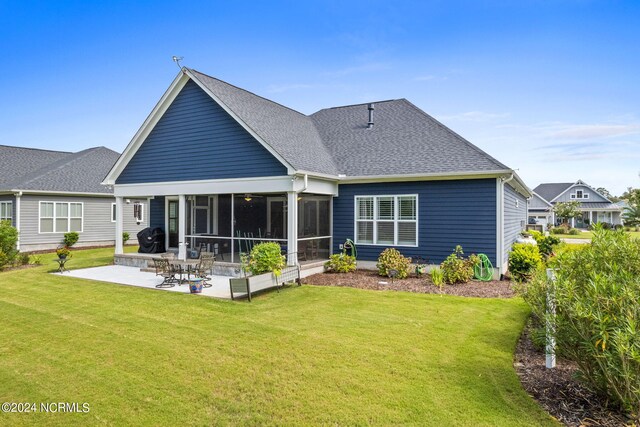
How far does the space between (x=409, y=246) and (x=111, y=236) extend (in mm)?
19906

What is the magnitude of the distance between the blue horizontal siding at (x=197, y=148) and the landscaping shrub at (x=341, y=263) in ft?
12.0

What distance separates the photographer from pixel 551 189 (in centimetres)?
5591

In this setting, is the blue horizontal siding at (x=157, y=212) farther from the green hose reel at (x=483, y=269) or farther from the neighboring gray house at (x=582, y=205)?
the neighboring gray house at (x=582, y=205)

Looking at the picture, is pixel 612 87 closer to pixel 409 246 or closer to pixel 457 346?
pixel 409 246

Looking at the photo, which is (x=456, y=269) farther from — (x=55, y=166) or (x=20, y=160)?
(x=20, y=160)

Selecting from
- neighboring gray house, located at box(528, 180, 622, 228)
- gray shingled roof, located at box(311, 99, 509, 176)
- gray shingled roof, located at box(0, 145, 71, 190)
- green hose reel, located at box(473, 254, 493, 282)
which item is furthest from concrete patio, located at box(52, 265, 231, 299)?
neighboring gray house, located at box(528, 180, 622, 228)

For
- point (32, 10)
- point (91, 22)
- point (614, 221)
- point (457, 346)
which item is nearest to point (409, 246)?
point (457, 346)

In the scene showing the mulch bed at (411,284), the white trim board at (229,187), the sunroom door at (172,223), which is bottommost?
the mulch bed at (411,284)

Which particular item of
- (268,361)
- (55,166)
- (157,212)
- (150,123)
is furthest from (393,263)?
(55,166)

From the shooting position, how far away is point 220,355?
5918 millimetres

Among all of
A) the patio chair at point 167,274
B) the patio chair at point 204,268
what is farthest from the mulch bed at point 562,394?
the patio chair at point 167,274

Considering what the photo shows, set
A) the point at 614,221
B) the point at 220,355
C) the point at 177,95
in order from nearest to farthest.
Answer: the point at 220,355
the point at 177,95
the point at 614,221

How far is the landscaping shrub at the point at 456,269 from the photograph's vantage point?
11.6 m

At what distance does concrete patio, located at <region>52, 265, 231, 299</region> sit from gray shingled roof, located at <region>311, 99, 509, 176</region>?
6.13 meters
